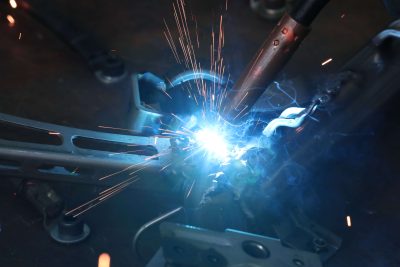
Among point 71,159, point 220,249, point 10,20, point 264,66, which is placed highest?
point 10,20

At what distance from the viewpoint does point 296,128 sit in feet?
5.52

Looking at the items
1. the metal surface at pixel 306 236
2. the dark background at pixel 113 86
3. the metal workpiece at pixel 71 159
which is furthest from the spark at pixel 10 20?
the metal surface at pixel 306 236

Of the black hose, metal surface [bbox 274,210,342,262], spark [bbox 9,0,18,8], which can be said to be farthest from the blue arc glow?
spark [bbox 9,0,18,8]

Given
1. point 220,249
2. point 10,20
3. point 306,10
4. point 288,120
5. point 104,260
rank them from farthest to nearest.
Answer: point 10,20 < point 104,260 < point 288,120 < point 220,249 < point 306,10

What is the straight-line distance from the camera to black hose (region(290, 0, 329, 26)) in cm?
130

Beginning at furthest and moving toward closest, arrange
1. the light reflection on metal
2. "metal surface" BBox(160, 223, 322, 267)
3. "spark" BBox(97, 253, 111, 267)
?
"spark" BBox(97, 253, 111, 267)
the light reflection on metal
"metal surface" BBox(160, 223, 322, 267)

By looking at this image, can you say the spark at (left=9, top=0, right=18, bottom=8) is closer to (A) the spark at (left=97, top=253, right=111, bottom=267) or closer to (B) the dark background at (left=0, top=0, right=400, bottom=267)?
(B) the dark background at (left=0, top=0, right=400, bottom=267)

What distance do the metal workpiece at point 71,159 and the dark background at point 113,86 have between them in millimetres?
250

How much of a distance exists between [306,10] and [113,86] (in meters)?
1.61

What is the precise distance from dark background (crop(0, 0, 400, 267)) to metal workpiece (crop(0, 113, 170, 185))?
250 millimetres

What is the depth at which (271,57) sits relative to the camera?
1471mm

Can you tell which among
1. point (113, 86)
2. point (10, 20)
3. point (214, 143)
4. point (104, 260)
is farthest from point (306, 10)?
point (10, 20)

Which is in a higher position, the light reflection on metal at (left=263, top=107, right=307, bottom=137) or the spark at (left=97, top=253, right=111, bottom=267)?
the light reflection on metal at (left=263, top=107, right=307, bottom=137)

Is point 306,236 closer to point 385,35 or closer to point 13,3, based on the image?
point 385,35
